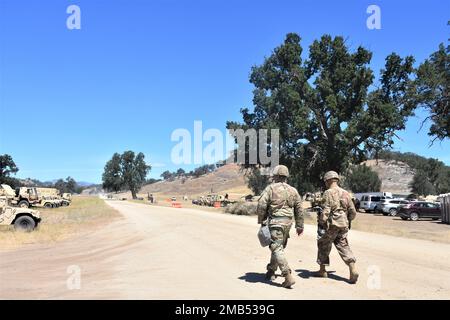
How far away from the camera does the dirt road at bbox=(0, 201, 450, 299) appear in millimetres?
7938

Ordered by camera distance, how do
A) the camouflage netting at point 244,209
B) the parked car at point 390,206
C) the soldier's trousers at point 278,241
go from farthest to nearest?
the parked car at point 390,206 → the camouflage netting at point 244,209 → the soldier's trousers at point 278,241

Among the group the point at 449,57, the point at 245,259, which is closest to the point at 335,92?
the point at 449,57

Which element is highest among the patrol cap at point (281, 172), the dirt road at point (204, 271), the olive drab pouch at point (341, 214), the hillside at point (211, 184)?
the hillside at point (211, 184)

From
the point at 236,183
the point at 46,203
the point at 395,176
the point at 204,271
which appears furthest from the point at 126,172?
the point at 204,271

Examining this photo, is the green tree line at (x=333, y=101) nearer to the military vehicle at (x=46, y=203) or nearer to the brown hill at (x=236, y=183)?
the military vehicle at (x=46, y=203)

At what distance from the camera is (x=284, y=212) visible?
335 inches

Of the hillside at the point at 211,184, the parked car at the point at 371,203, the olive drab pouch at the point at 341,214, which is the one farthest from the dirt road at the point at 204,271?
the hillside at the point at 211,184

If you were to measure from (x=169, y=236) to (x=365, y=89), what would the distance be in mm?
35708

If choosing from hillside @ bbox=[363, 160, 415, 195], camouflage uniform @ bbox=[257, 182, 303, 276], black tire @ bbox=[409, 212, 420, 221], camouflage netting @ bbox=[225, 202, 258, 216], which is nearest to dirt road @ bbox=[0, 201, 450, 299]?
camouflage uniform @ bbox=[257, 182, 303, 276]

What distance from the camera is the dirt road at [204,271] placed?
26.0ft

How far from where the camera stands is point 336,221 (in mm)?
8773

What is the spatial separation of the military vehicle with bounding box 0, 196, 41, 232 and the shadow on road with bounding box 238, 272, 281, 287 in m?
15.7

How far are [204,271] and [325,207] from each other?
9.06 ft
